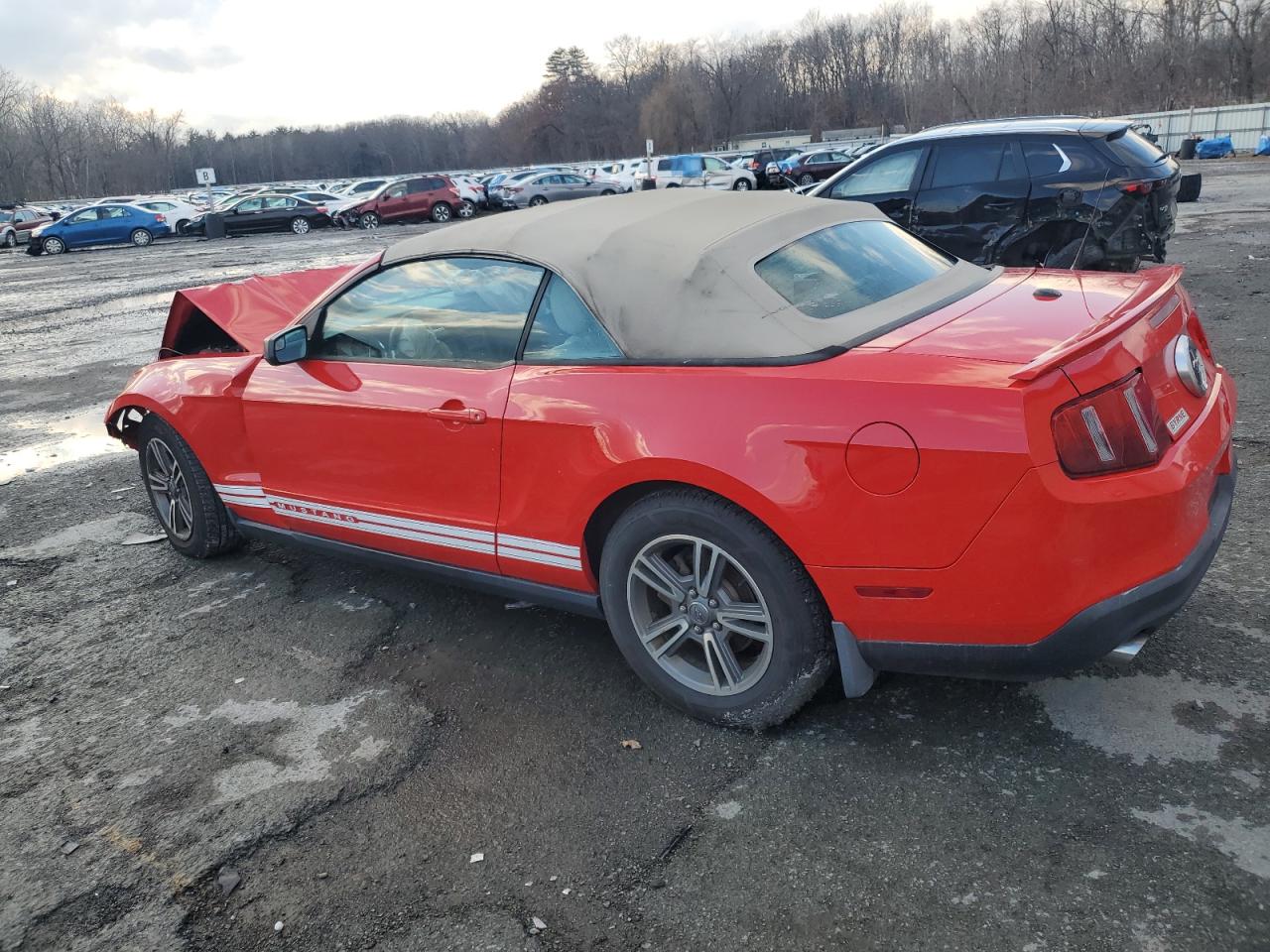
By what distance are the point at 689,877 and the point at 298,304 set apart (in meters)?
3.73

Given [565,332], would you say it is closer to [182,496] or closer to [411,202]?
[182,496]

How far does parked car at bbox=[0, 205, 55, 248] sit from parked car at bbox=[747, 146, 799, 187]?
27.1 m

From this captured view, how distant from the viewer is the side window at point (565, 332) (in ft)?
10.2

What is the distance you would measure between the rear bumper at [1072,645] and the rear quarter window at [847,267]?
1062 millimetres

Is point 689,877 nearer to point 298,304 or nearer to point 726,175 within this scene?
point 298,304

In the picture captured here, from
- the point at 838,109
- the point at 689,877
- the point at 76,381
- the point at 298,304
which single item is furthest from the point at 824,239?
the point at 838,109

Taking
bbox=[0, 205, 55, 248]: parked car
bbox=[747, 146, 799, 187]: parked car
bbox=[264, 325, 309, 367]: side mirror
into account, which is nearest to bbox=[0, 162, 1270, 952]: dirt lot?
bbox=[264, 325, 309, 367]: side mirror

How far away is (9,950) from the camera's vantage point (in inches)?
95.7

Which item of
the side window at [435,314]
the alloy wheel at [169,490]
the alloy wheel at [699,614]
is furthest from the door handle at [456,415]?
the alloy wheel at [169,490]

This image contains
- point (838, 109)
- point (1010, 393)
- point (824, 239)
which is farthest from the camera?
point (838, 109)

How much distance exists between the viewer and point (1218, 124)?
42781 mm

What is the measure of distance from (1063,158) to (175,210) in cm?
3452

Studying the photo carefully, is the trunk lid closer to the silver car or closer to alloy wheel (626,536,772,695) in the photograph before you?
alloy wheel (626,536,772,695)

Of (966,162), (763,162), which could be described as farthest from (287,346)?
(763,162)
